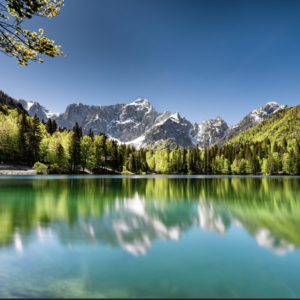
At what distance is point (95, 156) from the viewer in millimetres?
81625

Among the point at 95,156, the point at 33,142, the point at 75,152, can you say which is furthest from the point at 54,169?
the point at 95,156

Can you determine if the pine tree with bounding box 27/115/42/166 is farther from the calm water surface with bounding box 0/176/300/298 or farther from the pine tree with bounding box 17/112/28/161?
the calm water surface with bounding box 0/176/300/298

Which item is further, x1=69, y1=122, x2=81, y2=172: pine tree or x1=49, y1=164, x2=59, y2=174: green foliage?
x1=69, y1=122, x2=81, y2=172: pine tree

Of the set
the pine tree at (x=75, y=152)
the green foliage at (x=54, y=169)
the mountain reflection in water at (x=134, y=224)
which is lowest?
the mountain reflection in water at (x=134, y=224)

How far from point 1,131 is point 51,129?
114ft

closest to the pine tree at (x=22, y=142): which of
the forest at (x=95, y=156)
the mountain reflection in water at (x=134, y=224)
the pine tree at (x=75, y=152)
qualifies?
the forest at (x=95, y=156)

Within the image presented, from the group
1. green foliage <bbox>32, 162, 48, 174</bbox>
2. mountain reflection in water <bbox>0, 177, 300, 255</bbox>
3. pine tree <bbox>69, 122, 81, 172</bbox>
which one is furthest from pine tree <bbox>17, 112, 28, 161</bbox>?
mountain reflection in water <bbox>0, 177, 300, 255</bbox>

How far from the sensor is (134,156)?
106 m

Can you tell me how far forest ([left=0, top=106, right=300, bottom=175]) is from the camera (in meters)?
67.1

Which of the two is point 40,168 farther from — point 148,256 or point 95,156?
point 148,256

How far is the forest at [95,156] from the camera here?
67125 millimetres

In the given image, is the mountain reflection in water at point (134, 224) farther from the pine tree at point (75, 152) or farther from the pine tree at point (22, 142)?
the pine tree at point (22, 142)

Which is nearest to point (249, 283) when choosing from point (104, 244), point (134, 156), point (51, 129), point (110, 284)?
point (110, 284)

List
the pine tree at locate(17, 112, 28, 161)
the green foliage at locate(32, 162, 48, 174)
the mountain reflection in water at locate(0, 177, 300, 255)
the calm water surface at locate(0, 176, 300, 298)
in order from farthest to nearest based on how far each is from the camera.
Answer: the pine tree at locate(17, 112, 28, 161)
the green foliage at locate(32, 162, 48, 174)
the mountain reflection in water at locate(0, 177, 300, 255)
the calm water surface at locate(0, 176, 300, 298)
